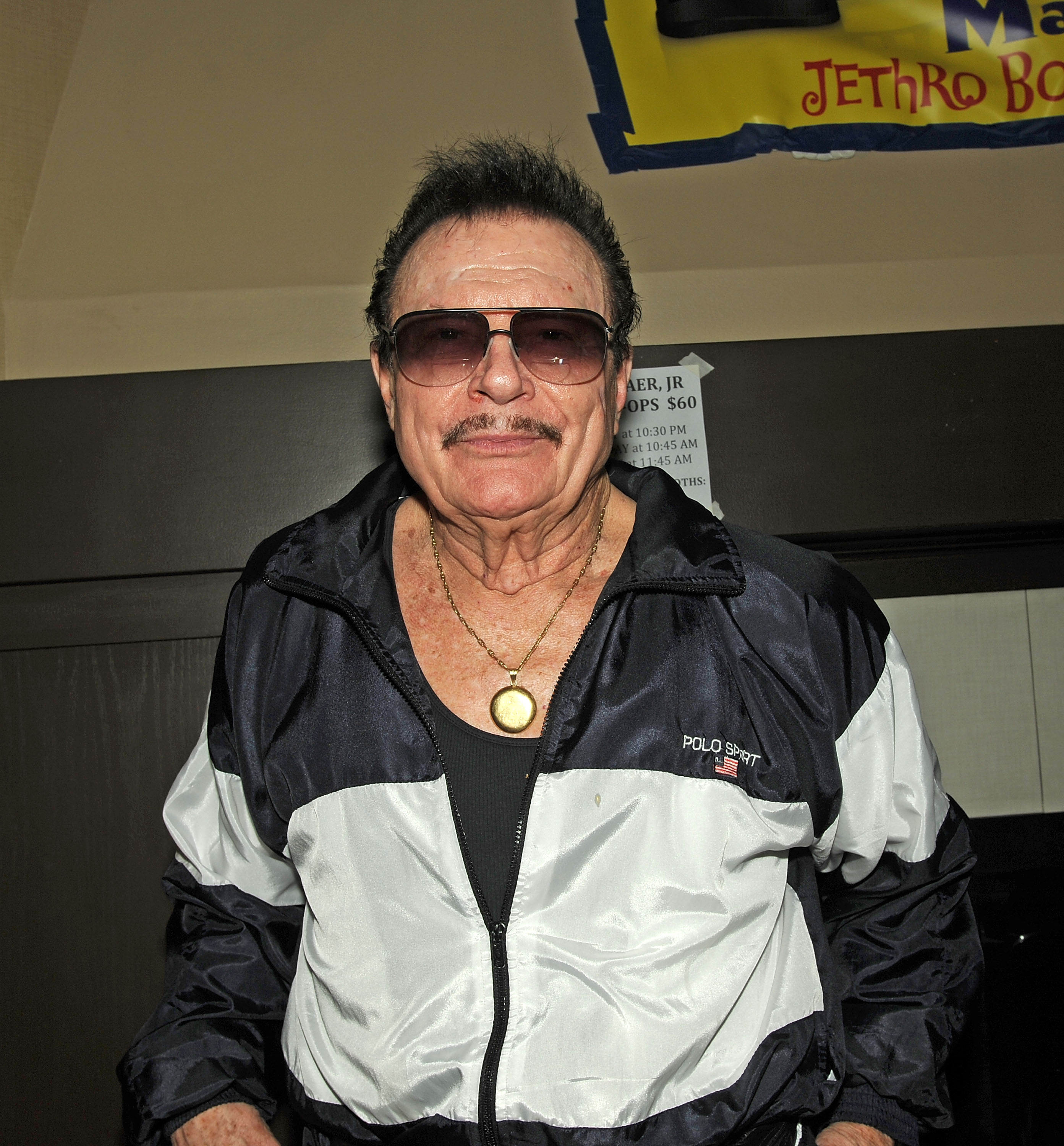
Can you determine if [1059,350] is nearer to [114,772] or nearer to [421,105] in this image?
[421,105]

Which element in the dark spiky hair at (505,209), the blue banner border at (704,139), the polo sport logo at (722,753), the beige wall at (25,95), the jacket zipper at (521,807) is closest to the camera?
the jacket zipper at (521,807)

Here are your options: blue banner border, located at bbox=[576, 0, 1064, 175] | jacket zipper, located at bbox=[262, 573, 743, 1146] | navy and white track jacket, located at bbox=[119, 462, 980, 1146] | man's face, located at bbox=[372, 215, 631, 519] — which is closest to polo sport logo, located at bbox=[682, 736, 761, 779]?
navy and white track jacket, located at bbox=[119, 462, 980, 1146]

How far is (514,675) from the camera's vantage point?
1.23m

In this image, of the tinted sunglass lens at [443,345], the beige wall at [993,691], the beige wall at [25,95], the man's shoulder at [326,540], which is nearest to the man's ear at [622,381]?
the tinted sunglass lens at [443,345]

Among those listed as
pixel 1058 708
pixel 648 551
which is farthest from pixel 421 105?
pixel 1058 708

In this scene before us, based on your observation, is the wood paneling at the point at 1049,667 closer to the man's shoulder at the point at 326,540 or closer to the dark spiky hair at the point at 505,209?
the dark spiky hair at the point at 505,209

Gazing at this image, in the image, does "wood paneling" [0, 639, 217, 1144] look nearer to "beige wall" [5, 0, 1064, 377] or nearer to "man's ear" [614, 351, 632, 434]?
"beige wall" [5, 0, 1064, 377]

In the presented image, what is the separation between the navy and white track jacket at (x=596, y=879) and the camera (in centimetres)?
105

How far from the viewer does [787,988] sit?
1.12m

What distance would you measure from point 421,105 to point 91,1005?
1.86 m

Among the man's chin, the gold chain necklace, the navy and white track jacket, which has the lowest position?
the navy and white track jacket

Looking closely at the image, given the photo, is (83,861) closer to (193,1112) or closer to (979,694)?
(193,1112)

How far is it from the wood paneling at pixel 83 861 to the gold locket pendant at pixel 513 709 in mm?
844

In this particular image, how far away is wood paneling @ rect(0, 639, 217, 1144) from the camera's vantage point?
1747 millimetres
